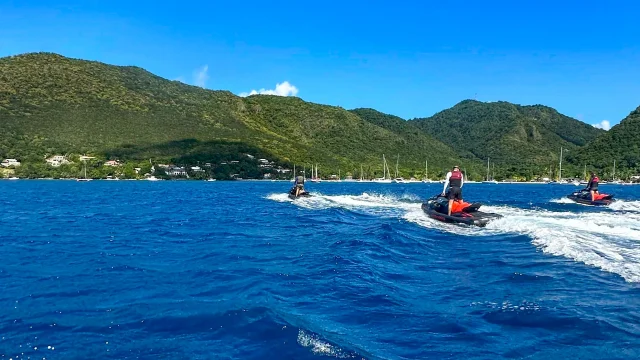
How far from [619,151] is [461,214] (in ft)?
553

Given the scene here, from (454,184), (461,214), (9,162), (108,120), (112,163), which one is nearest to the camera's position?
(461,214)

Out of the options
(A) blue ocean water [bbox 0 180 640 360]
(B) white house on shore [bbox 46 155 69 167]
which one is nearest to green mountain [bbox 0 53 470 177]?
(B) white house on shore [bbox 46 155 69 167]

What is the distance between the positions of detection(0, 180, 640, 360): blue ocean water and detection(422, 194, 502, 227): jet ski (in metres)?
3.03

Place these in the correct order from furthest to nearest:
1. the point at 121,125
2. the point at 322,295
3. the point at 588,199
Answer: the point at 121,125 → the point at 588,199 → the point at 322,295

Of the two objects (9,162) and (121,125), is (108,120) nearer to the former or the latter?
(121,125)

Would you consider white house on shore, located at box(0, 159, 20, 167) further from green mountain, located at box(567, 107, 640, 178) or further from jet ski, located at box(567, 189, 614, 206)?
green mountain, located at box(567, 107, 640, 178)

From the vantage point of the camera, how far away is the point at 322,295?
12.0 metres

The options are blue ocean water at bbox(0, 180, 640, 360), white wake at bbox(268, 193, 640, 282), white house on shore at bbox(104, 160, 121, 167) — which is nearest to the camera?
blue ocean water at bbox(0, 180, 640, 360)

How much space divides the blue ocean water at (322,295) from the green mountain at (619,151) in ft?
534

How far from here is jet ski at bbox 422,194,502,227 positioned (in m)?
26.6

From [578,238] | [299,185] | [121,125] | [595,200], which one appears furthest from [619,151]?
[578,238]

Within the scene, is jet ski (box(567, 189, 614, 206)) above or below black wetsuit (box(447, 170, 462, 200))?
below

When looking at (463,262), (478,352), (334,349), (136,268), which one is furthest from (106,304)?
(463,262)

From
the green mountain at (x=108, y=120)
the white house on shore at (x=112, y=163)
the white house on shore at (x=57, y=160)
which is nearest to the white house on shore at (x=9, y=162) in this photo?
the green mountain at (x=108, y=120)
